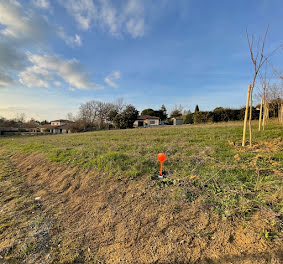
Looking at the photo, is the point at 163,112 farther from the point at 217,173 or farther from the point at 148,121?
the point at 217,173

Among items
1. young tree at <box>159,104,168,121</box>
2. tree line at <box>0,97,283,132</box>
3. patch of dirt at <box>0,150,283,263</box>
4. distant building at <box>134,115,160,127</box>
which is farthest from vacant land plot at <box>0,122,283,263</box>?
young tree at <box>159,104,168,121</box>

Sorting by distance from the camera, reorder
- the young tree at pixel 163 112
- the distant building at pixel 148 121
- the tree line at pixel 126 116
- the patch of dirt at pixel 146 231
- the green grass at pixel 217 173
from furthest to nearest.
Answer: the young tree at pixel 163 112, the distant building at pixel 148 121, the tree line at pixel 126 116, the green grass at pixel 217 173, the patch of dirt at pixel 146 231

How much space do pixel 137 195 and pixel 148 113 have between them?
44.1m

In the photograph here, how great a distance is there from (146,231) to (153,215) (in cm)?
26

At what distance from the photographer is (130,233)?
5.94 ft

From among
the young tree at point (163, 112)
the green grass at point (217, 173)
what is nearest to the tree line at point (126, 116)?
the young tree at point (163, 112)

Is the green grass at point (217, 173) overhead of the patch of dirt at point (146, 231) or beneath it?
overhead

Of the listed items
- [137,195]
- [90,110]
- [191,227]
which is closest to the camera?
[191,227]

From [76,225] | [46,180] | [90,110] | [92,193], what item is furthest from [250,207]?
[90,110]

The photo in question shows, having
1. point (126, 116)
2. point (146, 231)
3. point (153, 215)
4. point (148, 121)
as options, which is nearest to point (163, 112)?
point (148, 121)

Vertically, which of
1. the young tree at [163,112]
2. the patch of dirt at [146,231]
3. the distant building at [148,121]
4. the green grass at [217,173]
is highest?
the young tree at [163,112]

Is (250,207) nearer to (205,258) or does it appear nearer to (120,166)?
(205,258)

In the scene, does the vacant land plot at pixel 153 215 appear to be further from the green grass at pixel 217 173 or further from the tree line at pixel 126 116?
the tree line at pixel 126 116

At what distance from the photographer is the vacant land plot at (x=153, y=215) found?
153 cm
